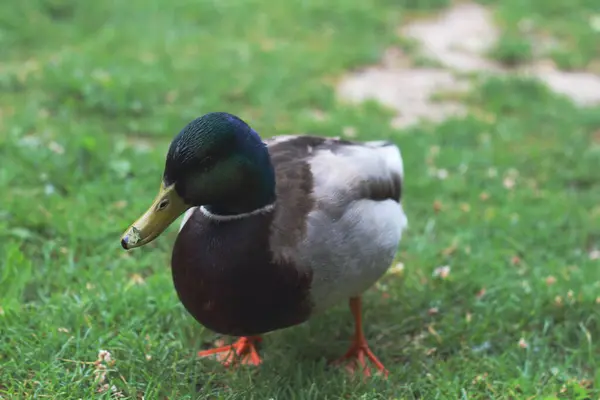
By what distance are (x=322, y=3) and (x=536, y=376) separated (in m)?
4.76

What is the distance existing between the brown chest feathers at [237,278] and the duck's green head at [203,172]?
0.10 meters

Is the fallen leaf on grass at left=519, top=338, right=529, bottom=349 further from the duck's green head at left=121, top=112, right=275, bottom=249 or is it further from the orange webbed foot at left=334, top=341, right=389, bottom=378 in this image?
the duck's green head at left=121, top=112, right=275, bottom=249

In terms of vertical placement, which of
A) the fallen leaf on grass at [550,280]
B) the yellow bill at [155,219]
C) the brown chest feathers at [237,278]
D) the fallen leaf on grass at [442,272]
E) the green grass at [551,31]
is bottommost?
the green grass at [551,31]

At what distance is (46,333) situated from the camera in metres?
2.72

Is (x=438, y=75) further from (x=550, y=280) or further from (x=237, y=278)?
(x=237, y=278)

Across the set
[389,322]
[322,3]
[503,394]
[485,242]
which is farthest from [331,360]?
[322,3]

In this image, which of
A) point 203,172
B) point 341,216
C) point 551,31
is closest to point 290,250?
point 341,216

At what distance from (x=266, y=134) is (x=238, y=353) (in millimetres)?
2089

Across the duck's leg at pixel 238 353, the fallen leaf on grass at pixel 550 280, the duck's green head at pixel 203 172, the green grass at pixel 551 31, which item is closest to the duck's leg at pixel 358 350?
the duck's leg at pixel 238 353

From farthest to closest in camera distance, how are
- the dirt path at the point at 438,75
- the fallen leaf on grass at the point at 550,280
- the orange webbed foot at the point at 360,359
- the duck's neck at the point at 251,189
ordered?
the dirt path at the point at 438,75
the fallen leaf on grass at the point at 550,280
the orange webbed foot at the point at 360,359
the duck's neck at the point at 251,189

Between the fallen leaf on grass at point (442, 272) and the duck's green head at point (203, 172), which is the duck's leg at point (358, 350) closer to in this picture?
the fallen leaf on grass at point (442, 272)

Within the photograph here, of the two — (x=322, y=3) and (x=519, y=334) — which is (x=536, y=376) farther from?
(x=322, y=3)

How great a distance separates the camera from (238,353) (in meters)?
2.85

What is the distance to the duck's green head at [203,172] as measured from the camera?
228 centimetres
